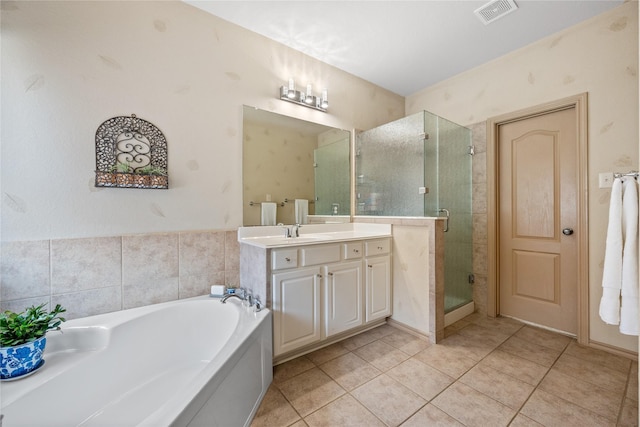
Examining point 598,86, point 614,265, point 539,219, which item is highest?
point 598,86

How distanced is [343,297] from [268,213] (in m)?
0.93

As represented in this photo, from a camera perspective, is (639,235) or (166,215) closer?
(639,235)

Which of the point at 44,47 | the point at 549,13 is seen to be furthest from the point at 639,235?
the point at 44,47

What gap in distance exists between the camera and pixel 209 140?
1954mm

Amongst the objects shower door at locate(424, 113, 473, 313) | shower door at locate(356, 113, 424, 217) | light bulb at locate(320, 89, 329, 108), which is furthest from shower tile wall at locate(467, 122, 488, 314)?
light bulb at locate(320, 89, 329, 108)

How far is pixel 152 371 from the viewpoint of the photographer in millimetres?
1478

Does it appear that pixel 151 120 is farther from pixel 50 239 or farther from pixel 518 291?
pixel 518 291

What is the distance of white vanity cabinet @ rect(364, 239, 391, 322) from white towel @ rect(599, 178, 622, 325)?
4.61 ft

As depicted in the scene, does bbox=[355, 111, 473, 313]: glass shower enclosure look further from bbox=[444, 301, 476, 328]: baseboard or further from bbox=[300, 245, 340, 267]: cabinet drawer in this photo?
bbox=[300, 245, 340, 267]: cabinet drawer

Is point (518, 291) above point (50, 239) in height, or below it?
below

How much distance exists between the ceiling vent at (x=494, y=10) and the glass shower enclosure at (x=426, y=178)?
747mm

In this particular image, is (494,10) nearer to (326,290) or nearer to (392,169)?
(392,169)

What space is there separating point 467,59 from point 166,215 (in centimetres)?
303

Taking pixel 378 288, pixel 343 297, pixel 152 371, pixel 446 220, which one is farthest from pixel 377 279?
pixel 152 371
